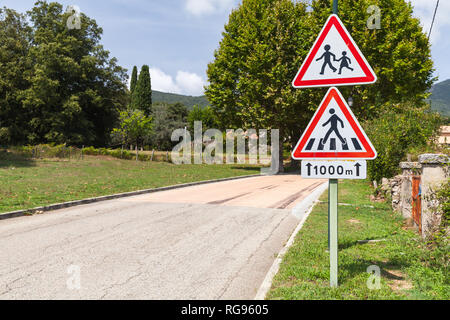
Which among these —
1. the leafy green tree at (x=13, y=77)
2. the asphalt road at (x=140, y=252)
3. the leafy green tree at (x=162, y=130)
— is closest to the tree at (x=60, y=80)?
the leafy green tree at (x=13, y=77)

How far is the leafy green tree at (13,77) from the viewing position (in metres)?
40.4

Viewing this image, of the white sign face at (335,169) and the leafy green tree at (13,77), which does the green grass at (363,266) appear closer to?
the white sign face at (335,169)

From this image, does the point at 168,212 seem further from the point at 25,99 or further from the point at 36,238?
the point at 25,99

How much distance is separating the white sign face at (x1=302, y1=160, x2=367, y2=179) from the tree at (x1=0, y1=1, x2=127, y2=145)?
40.6 meters

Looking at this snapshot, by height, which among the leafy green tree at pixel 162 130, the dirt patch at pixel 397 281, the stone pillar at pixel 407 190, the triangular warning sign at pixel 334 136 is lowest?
the dirt patch at pixel 397 281

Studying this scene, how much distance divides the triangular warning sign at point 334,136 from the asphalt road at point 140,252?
188 cm

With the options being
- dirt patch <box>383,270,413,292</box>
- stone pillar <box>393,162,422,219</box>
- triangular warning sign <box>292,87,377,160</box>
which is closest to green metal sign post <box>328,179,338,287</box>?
triangular warning sign <box>292,87,377,160</box>

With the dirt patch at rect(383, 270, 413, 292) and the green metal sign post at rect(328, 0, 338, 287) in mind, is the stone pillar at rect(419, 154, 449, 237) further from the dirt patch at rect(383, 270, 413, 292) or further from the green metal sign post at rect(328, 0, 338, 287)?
the green metal sign post at rect(328, 0, 338, 287)

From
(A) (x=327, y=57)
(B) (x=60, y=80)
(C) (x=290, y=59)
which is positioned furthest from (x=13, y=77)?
(A) (x=327, y=57)

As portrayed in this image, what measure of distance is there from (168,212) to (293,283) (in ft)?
19.5

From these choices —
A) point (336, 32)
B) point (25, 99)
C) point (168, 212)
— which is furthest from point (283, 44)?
point (25, 99)

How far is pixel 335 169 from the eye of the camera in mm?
3902

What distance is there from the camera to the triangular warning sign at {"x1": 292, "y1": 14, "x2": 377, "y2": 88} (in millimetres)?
3922
